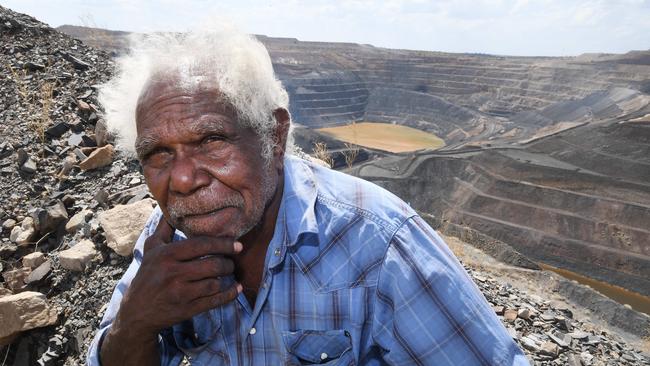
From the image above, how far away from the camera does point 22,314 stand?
3057 millimetres

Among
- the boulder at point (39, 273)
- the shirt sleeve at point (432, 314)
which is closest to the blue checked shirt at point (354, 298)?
the shirt sleeve at point (432, 314)

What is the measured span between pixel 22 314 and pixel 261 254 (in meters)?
2.48

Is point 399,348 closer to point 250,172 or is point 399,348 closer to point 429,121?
point 250,172

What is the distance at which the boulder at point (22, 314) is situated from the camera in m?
3.02

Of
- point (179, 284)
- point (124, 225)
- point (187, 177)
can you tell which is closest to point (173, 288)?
point (179, 284)

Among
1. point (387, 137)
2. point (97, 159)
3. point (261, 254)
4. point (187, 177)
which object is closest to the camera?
point (187, 177)

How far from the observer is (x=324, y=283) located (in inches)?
53.5

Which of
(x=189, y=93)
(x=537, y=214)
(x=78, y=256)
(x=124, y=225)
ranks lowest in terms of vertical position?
(x=537, y=214)

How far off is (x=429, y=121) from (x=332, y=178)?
54.1 meters

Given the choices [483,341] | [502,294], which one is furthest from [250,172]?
→ [502,294]

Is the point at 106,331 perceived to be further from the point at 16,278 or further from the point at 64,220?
the point at 64,220

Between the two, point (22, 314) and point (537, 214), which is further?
point (537, 214)

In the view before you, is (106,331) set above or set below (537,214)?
above

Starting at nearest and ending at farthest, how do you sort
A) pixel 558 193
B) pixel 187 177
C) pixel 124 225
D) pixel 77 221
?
pixel 187 177
pixel 124 225
pixel 77 221
pixel 558 193
